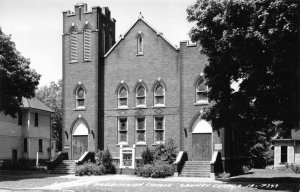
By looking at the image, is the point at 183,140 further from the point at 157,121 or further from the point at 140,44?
the point at 140,44

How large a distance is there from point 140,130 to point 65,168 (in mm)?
6369

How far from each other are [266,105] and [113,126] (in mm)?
14182

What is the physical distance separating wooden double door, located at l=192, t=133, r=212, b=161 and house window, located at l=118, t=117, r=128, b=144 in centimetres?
559

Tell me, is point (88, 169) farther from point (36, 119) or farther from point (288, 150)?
point (36, 119)

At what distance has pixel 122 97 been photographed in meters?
35.1

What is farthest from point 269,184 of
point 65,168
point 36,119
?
point 36,119

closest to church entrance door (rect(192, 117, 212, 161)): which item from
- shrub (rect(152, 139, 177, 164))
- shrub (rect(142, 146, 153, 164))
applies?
shrub (rect(152, 139, 177, 164))

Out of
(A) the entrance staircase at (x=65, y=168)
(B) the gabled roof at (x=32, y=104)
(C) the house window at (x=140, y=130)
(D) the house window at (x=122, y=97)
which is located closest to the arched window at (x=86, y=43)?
(D) the house window at (x=122, y=97)

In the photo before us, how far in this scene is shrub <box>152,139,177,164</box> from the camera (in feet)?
105

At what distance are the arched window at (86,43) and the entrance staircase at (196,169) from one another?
39.1ft

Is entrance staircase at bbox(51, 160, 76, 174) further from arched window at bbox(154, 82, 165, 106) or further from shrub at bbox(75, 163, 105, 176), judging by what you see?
arched window at bbox(154, 82, 165, 106)

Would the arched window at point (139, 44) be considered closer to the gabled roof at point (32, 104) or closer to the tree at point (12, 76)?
the tree at point (12, 76)

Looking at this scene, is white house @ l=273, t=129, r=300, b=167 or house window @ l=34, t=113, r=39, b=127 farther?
house window @ l=34, t=113, r=39, b=127

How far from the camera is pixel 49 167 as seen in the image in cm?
3372
